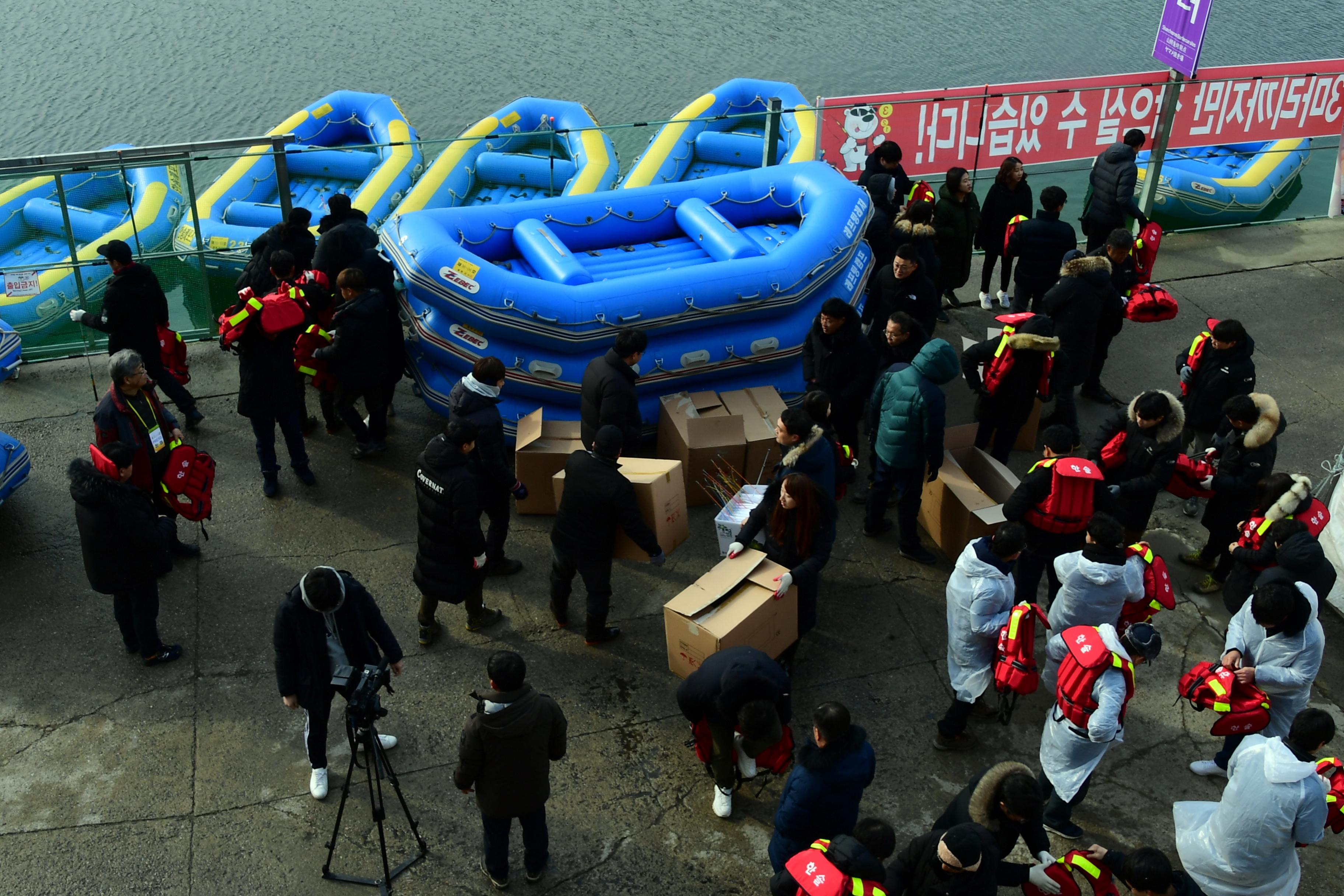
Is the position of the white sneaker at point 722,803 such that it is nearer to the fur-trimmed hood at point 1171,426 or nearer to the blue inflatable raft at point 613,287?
the fur-trimmed hood at point 1171,426

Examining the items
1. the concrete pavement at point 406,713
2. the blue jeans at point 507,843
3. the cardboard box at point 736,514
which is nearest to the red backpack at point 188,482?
the concrete pavement at point 406,713

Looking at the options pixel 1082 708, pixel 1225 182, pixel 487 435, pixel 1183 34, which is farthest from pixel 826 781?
pixel 1225 182

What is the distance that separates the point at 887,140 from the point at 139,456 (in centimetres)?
641

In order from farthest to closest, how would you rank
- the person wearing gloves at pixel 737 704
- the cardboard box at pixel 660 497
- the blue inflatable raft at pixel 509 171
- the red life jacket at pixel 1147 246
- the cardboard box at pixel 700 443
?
the blue inflatable raft at pixel 509 171, the red life jacket at pixel 1147 246, the cardboard box at pixel 700 443, the cardboard box at pixel 660 497, the person wearing gloves at pixel 737 704

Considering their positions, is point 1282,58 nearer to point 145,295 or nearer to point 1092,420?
point 1092,420

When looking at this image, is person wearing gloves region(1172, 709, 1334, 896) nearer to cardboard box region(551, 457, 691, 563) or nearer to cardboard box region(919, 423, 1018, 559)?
cardboard box region(919, 423, 1018, 559)

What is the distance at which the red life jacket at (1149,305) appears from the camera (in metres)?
8.00

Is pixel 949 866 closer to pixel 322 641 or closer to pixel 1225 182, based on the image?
pixel 322 641

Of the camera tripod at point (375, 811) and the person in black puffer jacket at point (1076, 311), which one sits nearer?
the camera tripod at point (375, 811)

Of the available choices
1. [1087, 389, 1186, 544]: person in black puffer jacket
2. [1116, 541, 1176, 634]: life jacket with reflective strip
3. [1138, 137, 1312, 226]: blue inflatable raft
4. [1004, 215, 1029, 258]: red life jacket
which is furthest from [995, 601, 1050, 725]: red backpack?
[1138, 137, 1312, 226]: blue inflatable raft

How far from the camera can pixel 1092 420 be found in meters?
8.33

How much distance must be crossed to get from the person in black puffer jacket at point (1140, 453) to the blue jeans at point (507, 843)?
3.27 metres

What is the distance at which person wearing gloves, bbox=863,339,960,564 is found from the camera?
6.34 m

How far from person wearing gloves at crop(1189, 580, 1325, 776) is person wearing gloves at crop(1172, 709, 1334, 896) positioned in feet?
1.72
